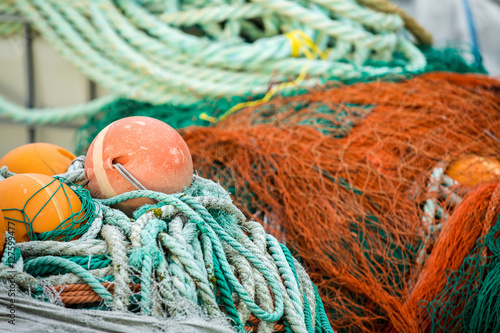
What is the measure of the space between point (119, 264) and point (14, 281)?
7.8 inches

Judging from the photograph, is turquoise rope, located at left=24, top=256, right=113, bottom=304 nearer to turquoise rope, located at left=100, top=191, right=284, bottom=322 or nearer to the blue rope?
turquoise rope, located at left=100, top=191, right=284, bottom=322

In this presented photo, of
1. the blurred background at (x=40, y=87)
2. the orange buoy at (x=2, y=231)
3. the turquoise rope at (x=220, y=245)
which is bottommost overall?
the blurred background at (x=40, y=87)

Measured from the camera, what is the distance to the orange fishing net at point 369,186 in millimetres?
1461

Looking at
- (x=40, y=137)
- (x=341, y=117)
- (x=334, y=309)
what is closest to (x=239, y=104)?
(x=341, y=117)

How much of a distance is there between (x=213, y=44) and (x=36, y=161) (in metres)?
1.59

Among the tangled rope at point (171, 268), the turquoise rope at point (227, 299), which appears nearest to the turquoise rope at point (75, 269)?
the tangled rope at point (171, 268)

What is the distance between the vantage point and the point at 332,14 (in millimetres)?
2855

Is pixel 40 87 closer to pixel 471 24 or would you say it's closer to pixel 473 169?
pixel 473 169

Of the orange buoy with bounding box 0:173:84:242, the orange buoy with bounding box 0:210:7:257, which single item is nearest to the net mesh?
the orange buoy with bounding box 0:173:84:242

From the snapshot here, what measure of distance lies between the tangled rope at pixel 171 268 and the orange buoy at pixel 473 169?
92cm

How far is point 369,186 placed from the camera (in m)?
1.68

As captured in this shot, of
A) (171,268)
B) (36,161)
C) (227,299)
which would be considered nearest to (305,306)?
(227,299)

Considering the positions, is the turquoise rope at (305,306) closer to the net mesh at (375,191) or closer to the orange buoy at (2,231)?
the net mesh at (375,191)

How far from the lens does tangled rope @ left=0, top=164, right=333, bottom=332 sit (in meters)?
0.91
